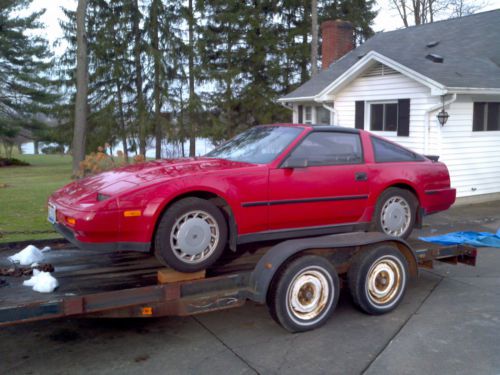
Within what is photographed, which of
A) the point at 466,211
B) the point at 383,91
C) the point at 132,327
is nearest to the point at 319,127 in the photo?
the point at 132,327

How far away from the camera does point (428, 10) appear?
35.2 meters

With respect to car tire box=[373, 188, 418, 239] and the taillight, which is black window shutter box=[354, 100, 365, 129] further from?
the taillight

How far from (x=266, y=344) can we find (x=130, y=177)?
1937 millimetres

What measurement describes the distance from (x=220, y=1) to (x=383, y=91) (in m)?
15.9

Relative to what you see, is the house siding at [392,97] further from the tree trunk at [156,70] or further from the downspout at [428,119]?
the tree trunk at [156,70]

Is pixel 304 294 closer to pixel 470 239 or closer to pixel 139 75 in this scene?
pixel 470 239

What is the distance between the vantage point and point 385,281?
527 centimetres

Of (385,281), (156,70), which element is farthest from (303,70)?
(385,281)

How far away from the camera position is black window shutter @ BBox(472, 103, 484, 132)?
12672 millimetres

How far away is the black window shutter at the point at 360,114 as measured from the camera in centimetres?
1393

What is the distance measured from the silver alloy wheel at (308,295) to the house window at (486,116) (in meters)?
9.56

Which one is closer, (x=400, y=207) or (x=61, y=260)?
(x=61, y=260)

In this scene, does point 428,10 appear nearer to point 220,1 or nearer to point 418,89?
point 220,1

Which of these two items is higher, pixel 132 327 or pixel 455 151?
pixel 455 151
